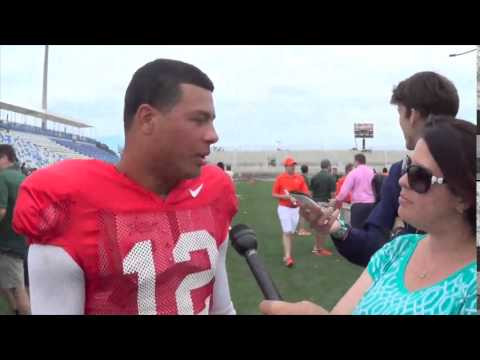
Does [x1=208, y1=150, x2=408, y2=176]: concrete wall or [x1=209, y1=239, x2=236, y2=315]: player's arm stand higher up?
[x1=209, y1=239, x2=236, y2=315]: player's arm

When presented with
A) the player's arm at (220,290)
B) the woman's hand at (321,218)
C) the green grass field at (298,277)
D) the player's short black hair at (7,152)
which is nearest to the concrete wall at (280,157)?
the green grass field at (298,277)

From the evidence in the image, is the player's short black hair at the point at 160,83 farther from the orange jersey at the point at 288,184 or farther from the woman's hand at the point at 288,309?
the orange jersey at the point at 288,184

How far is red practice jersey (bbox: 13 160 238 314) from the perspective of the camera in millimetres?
1441

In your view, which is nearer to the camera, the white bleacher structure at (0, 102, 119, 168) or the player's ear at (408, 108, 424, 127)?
the player's ear at (408, 108, 424, 127)

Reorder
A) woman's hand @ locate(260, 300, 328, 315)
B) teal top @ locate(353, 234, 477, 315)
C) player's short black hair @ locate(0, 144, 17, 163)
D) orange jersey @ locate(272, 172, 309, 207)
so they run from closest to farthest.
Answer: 1. woman's hand @ locate(260, 300, 328, 315)
2. teal top @ locate(353, 234, 477, 315)
3. player's short black hair @ locate(0, 144, 17, 163)
4. orange jersey @ locate(272, 172, 309, 207)

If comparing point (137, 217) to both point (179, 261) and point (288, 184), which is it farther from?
point (288, 184)

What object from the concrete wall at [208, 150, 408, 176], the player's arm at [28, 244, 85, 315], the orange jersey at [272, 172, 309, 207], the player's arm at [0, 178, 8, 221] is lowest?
the concrete wall at [208, 150, 408, 176]

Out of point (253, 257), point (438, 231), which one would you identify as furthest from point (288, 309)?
point (438, 231)

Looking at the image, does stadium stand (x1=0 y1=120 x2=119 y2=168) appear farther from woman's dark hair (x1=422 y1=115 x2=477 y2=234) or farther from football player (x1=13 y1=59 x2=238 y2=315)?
woman's dark hair (x1=422 y1=115 x2=477 y2=234)

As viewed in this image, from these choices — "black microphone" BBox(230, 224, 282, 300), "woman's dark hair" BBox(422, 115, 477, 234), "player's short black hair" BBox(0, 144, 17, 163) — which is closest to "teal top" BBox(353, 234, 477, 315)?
"woman's dark hair" BBox(422, 115, 477, 234)

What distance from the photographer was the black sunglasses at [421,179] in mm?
1467

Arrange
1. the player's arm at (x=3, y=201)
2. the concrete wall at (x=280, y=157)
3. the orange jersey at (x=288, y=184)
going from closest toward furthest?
1. the player's arm at (x=3, y=201)
2. the orange jersey at (x=288, y=184)
3. the concrete wall at (x=280, y=157)

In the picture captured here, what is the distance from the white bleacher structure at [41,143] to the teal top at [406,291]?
62.9 feet

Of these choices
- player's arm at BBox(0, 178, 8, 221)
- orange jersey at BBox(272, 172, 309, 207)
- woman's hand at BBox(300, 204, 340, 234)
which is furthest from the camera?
orange jersey at BBox(272, 172, 309, 207)
